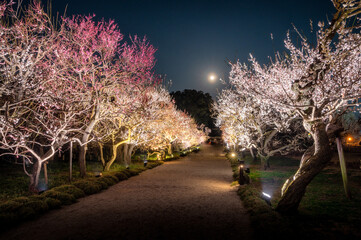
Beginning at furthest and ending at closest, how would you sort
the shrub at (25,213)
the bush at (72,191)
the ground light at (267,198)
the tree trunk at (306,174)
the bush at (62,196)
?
the bush at (72,191) → the bush at (62,196) → the ground light at (267,198) → the shrub at (25,213) → the tree trunk at (306,174)

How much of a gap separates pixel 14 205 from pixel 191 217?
522cm

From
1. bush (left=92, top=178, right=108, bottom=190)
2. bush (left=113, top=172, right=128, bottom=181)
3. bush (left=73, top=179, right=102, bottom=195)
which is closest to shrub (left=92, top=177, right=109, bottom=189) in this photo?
bush (left=92, top=178, right=108, bottom=190)

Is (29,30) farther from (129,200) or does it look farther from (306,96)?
(306,96)

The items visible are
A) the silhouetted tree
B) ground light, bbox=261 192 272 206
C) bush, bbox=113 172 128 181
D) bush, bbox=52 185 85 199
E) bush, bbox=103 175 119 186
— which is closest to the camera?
ground light, bbox=261 192 272 206

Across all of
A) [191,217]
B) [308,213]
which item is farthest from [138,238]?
[308,213]

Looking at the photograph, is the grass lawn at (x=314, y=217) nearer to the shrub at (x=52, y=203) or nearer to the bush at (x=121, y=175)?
the shrub at (x=52, y=203)

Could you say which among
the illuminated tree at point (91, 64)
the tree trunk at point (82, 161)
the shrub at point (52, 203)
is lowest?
the shrub at point (52, 203)

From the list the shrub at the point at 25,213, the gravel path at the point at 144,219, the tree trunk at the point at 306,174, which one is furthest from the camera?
the shrub at the point at 25,213

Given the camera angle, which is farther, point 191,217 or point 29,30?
point 29,30

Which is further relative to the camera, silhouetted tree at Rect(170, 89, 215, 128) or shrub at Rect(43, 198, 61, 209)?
silhouetted tree at Rect(170, 89, 215, 128)

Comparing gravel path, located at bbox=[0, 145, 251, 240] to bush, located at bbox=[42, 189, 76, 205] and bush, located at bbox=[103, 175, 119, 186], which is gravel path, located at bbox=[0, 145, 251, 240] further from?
bush, located at bbox=[103, 175, 119, 186]

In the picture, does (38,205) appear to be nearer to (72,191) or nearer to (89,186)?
(72,191)

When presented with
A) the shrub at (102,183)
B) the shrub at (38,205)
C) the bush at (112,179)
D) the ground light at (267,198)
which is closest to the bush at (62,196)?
the shrub at (38,205)

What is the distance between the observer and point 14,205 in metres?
6.70
